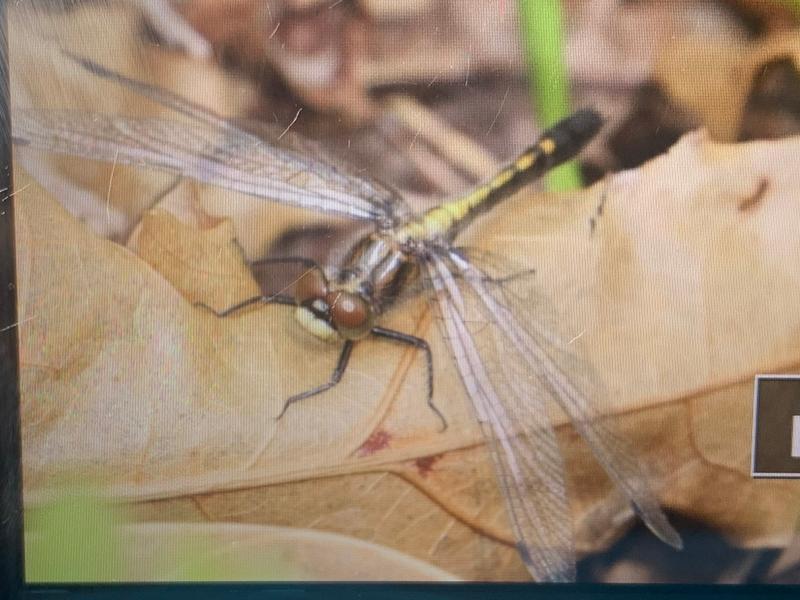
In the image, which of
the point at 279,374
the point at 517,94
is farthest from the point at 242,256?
the point at 517,94

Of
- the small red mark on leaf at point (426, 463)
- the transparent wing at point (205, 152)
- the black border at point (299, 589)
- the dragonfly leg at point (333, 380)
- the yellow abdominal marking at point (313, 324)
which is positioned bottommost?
the black border at point (299, 589)

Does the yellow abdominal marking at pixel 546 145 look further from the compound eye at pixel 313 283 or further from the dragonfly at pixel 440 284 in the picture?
the compound eye at pixel 313 283

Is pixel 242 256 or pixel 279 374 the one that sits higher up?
pixel 242 256

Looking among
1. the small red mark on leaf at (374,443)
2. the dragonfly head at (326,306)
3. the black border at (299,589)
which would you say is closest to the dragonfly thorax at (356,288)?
the dragonfly head at (326,306)

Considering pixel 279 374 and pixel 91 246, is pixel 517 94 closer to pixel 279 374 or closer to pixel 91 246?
pixel 279 374

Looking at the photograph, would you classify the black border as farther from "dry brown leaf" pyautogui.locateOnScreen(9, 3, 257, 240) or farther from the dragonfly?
"dry brown leaf" pyautogui.locateOnScreen(9, 3, 257, 240)

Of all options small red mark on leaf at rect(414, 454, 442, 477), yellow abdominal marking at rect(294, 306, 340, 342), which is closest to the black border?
small red mark on leaf at rect(414, 454, 442, 477)
